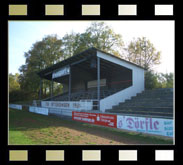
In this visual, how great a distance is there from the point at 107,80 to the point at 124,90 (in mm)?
6752

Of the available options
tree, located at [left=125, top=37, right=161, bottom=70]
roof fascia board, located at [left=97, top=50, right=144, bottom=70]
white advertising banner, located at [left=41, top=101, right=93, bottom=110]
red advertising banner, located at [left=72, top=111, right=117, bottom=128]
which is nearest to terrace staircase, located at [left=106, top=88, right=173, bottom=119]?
red advertising banner, located at [left=72, top=111, right=117, bottom=128]

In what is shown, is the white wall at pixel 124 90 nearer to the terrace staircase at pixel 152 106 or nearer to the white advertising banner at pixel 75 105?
the terrace staircase at pixel 152 106

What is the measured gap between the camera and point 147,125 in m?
8.63

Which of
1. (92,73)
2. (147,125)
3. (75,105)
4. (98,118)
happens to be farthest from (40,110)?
(147,125)

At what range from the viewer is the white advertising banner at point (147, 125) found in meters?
7.85

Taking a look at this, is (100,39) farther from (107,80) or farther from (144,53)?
(107,80)

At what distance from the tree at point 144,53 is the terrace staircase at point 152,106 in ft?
65.6

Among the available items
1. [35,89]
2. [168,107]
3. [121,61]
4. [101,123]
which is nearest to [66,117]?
[101,123]

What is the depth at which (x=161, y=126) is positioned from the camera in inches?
318

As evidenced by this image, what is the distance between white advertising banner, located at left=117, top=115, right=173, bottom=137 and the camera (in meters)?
7.85

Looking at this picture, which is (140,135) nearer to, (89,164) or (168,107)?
(168,107)

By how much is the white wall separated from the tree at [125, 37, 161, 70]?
58.7 feet

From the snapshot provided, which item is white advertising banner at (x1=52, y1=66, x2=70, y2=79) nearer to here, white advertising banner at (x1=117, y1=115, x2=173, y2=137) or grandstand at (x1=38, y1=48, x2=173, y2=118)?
grandstand at (x1=38, y1=48, x2=173, y2=118)
